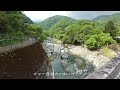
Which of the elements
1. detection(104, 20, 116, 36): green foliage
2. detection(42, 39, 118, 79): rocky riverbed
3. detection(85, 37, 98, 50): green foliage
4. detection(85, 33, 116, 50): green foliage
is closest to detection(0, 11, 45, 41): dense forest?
detection(42, 39, 118, 79): rocky riverbed

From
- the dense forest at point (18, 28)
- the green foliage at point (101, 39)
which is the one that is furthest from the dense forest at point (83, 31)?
the dense forest at point (18, 28)

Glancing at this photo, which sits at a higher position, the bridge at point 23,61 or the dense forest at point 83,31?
the dense forest at point 83,31

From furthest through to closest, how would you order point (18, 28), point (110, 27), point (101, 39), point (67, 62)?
point (67, 62) < point (101, 39) < point (110, 27) < point (18, 28)

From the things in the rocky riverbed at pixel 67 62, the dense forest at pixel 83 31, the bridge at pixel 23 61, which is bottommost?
the rocky riverbed at pixel 67 62

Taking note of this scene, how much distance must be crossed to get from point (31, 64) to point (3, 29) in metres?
0.84

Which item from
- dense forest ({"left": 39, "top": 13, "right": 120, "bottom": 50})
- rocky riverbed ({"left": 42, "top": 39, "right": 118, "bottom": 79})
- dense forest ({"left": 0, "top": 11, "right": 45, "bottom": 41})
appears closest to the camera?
rocky riverbed ({"left": 42, "top": 39, "right": 118, "bottom": 79})

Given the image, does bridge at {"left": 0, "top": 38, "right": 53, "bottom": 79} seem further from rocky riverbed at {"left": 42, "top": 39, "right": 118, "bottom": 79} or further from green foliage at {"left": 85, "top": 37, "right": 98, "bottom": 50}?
green foliage at {"left": 85, "top": 37, "right": 98, "bottom": 50}

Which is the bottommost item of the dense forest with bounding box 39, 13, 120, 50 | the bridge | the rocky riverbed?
the rocky riverbed

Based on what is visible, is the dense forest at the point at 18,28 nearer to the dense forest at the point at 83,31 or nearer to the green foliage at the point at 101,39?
the dense forest at the point at 83,31

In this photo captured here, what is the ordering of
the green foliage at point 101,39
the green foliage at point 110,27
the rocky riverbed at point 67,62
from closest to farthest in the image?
the rocky riverbed at point 67,62 → the green foliage at point 110,27 → the green foliage at point 101,39

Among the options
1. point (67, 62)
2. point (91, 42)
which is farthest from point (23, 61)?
point (67, 62)

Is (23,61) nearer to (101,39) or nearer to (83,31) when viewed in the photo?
(83,31)

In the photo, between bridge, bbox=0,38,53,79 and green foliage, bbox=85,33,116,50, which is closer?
bridge, bbox=0,38,53,79
